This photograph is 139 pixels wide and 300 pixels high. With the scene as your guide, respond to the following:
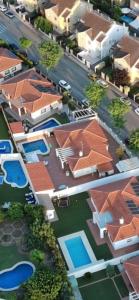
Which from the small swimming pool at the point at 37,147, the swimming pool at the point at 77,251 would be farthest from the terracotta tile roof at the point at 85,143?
the swimming pool at the point at 77,251

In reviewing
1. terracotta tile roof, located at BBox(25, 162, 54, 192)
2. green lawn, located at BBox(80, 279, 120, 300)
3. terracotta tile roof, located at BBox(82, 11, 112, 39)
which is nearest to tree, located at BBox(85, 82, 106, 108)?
terracotta tile roof, located at BBox(25, 162, 54, 192)

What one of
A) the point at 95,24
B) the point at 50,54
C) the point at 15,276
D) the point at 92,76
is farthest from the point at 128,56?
the point at 15,276

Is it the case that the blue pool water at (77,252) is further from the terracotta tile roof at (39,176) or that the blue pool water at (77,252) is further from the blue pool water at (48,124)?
the blue pool water at (48,124)

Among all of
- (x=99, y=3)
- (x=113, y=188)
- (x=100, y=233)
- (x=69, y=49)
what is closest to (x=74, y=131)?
(x=113, y=188)

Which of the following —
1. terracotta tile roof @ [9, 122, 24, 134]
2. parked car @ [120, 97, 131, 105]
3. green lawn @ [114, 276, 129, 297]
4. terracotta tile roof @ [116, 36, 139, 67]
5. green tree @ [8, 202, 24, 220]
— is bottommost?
green lawn @ [114, 276, 129, 297]

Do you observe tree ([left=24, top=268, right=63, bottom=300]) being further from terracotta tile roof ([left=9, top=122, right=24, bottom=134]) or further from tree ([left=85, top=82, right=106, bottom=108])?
tree ([left=85, top=82, right=106, bottom=108])
